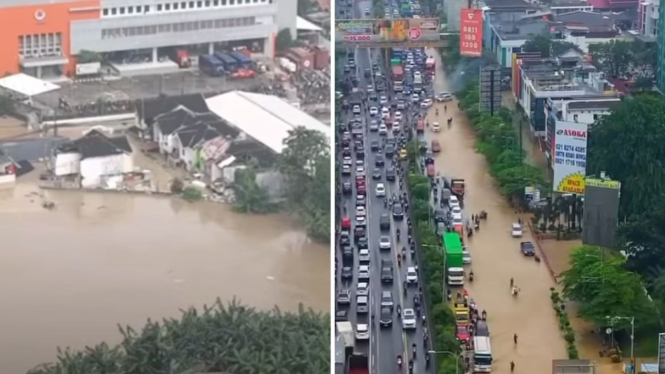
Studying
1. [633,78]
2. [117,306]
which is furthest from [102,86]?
[633,78]

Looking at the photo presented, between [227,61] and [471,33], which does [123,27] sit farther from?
[471,33]

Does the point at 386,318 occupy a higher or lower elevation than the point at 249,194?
lower

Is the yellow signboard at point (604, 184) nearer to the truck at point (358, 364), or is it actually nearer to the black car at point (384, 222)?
the black car at point (384, 222)

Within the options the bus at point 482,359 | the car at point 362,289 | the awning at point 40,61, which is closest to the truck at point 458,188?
the car at point 362,289

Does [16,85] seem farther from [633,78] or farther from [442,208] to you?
[633,78]

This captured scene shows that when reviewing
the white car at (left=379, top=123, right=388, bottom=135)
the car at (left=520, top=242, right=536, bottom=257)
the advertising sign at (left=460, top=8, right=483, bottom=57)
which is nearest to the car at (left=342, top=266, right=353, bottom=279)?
the car at (left=520, top=242, right=536, bottom=257)

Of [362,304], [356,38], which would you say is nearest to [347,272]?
[362,304]

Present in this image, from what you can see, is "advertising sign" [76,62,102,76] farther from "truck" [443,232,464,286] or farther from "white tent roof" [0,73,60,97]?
"truck" [443,232,464,286]

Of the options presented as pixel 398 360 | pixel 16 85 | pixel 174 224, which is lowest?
pixel 398 360
